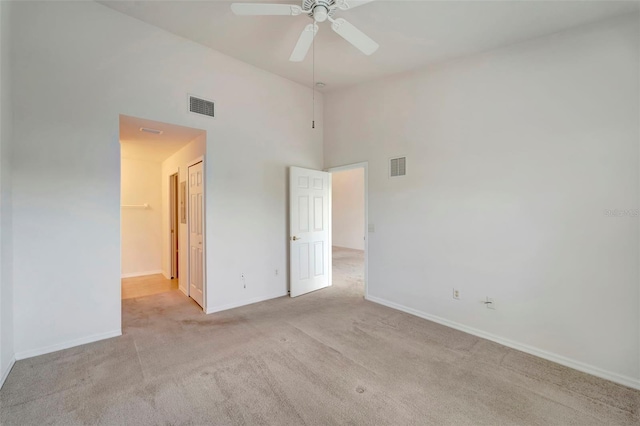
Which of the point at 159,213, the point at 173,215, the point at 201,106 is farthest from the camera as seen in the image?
the point at 159,213

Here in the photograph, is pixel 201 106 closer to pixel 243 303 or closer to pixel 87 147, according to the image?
pixel 87 147

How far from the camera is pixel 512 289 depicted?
2.86m

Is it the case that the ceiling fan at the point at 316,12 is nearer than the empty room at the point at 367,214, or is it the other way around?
the ceiling fan at the point at 316,12

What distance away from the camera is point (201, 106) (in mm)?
3459

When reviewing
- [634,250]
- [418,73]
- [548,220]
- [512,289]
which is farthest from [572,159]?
[418,73]

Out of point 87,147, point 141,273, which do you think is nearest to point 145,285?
point 141,273

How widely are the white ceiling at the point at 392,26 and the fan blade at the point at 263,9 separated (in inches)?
23.7

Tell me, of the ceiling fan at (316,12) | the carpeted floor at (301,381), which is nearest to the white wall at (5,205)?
the carpeted floor at (301,381)

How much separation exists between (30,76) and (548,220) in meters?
5.06

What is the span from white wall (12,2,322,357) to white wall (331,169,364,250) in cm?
613

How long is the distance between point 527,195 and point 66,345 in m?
4.82

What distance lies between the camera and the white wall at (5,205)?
7.10ft

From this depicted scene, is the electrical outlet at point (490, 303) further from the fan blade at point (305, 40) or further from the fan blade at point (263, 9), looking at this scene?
the fan blade at point (263, 9)

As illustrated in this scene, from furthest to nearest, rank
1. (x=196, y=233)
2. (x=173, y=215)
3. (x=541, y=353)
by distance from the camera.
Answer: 1. (x=173, y=215)
2. (x=196, y=233)
3. (x=541, y=353)
